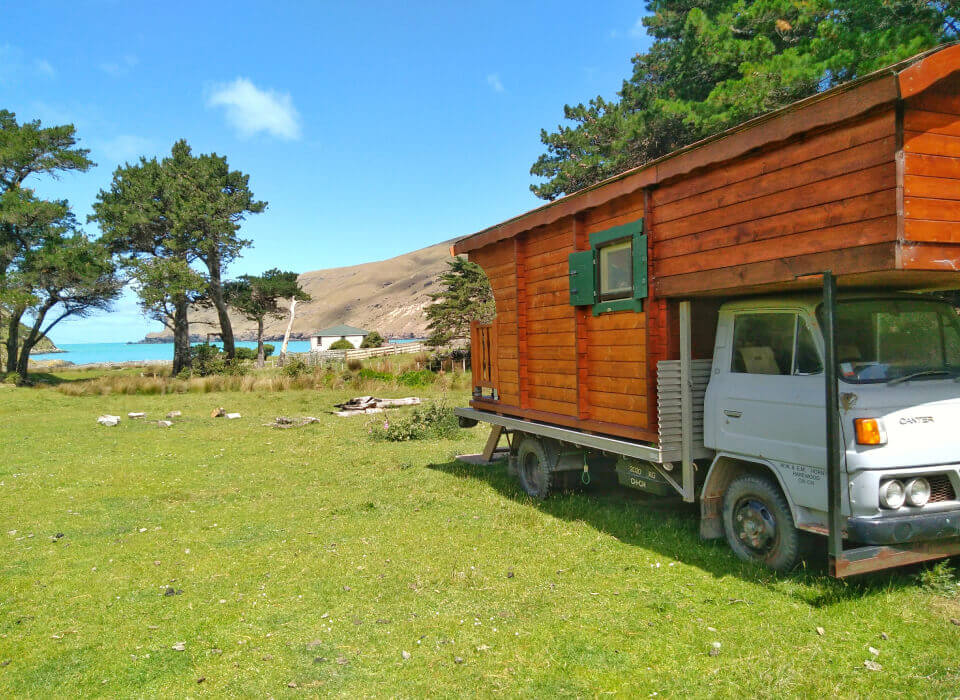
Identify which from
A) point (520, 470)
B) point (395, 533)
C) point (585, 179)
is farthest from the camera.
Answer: point (585, 179)

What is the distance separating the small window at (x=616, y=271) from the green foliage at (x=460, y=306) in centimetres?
2904

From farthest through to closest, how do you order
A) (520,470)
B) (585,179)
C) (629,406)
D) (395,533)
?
1. (585,179)
2. (520,470)
3. (395,533)
4. (629,406)

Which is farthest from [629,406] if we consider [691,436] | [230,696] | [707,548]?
[230,696]

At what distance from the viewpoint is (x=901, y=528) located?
13.7 ft

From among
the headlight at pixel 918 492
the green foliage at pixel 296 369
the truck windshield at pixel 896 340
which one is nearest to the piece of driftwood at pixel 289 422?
the green foliage at pixel 296 369

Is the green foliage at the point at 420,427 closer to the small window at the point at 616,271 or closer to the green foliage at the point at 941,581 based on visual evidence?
the small window at the point at 616,271

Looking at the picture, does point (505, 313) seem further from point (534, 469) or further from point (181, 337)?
point (181, 337)

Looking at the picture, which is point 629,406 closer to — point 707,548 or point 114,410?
point 707,548

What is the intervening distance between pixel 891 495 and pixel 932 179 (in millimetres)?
2134

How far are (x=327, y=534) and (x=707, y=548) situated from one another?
4143 mm

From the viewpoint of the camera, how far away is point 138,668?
13.7 feet

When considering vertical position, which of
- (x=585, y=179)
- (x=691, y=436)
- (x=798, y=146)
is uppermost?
(x=585, y=179)

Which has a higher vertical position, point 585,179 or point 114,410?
point 585,179

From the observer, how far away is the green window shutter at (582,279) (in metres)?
7.18
